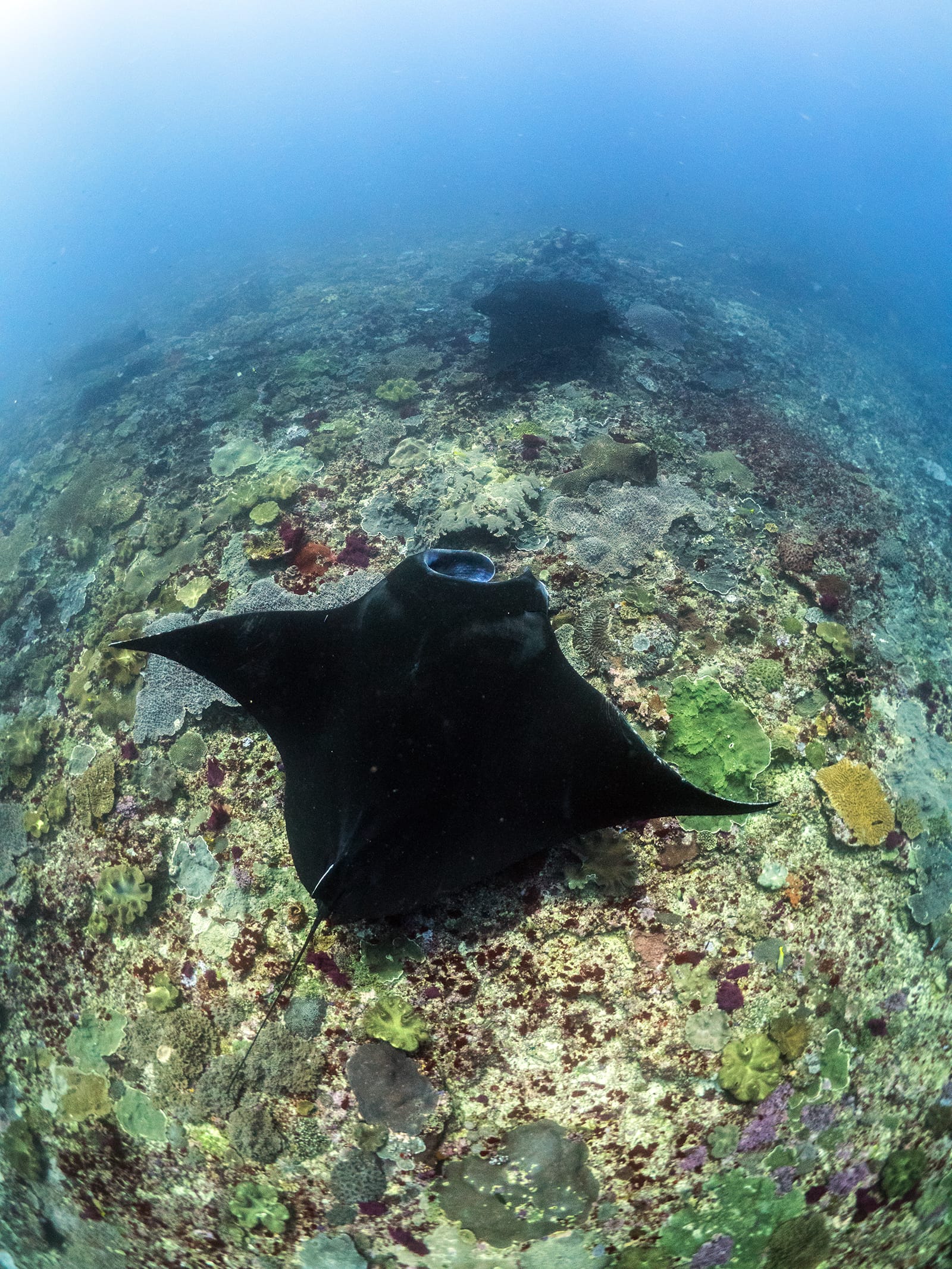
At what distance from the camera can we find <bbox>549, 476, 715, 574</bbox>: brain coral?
615 centimetres

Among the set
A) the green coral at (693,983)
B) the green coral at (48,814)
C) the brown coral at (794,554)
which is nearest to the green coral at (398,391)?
the brown coral at (794,554)

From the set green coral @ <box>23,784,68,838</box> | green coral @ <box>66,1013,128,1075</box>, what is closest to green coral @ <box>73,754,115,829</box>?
green coral @ <box>23,784,68,838</box>

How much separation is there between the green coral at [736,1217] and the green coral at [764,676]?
140 inches

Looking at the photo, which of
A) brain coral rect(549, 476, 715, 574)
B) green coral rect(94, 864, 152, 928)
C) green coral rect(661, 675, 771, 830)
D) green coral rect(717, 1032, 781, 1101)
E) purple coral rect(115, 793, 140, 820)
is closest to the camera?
green coral rect(717, 1032, 781, 1101)

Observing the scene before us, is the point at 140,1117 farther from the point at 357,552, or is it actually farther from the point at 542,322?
the point at 542,322

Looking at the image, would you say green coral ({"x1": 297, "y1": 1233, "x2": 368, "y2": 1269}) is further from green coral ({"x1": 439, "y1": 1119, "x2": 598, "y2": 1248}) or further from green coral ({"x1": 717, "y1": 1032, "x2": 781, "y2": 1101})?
green coral ({"x1": 717, "y1": 1032, "x2": 781, "y2": 1101})

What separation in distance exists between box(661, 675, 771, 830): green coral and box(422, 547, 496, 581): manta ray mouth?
199cm

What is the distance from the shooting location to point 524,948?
4.05 m

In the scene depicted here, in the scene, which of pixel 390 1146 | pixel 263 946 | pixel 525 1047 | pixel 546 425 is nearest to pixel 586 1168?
pixel 525 1047

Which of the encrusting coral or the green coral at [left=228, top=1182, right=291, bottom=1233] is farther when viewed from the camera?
the encrusting coral

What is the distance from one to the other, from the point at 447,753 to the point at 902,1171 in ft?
15.6

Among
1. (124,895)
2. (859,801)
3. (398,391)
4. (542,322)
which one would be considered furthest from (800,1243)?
(542,322)

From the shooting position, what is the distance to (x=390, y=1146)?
384 centimetres

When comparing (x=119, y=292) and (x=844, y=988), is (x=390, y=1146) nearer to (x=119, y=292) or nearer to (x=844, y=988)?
(x=844, y=988)
